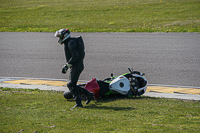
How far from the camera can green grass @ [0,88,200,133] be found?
222 inches

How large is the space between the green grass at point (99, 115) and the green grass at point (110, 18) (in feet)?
57.3

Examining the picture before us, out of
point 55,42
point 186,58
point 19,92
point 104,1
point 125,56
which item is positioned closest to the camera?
point 19,92

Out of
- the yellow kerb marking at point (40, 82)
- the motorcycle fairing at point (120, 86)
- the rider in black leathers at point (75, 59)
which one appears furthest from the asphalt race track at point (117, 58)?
the rider in black leathers at point (75, 59)

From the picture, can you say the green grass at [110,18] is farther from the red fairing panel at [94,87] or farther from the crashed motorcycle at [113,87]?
the red fairing panel at [94,87]

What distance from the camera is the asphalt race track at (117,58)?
11.8m

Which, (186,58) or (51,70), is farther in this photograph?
(186,58)

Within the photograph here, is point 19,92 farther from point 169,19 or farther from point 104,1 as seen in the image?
point 104,1

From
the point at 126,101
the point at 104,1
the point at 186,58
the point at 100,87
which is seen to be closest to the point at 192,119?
the point at 126,101

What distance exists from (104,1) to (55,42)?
2981 centimetres

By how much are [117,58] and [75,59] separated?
765 cm

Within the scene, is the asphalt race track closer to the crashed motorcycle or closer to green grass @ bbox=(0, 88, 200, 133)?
the crashed motorcycle

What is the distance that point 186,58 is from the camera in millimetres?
14328

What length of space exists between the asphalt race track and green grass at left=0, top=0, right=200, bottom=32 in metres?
5.85

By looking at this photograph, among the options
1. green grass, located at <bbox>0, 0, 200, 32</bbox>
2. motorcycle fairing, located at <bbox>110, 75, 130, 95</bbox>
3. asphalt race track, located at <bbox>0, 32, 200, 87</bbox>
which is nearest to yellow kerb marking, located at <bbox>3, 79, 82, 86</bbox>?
asphalt race track, located at <bbox>0, 32, 200, 87</bbox>
